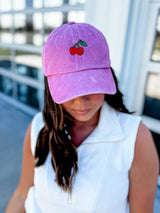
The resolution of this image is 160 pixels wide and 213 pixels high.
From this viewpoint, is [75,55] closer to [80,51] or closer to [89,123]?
[80,51]

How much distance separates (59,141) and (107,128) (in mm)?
213

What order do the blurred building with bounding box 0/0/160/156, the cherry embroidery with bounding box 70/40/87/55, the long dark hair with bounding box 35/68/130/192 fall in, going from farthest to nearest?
the blurred building with bounding box 0/0/160/156 → the long dark hair with bounding box 35/68/130/192 → the cherry embroidery with bounding box 70/40/87/55

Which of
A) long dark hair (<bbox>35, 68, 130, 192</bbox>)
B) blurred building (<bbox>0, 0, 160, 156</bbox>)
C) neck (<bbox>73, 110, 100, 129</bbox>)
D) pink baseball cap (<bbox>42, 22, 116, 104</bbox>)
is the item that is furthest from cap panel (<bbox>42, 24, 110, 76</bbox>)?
blurred building (<bbox>0, 0, 160, 156</bbox>)

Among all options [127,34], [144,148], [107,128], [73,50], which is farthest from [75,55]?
[127,34]

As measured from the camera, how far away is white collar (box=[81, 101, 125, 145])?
2.25 ft

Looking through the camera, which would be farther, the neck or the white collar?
the neck

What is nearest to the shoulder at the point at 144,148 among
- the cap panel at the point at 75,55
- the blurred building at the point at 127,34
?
the cap panel at the point at 75,55

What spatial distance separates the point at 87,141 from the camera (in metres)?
0.72

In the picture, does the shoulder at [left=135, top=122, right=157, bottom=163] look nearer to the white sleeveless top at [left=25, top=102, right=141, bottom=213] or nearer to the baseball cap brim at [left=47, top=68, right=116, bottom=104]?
the white sleeveless top at [left=25, top=102, right=141, bottom=213]

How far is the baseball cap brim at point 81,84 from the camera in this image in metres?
0.59

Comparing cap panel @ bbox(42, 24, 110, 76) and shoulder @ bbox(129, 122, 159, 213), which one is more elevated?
cap panel @ bbox(42, 24, 110, 76)

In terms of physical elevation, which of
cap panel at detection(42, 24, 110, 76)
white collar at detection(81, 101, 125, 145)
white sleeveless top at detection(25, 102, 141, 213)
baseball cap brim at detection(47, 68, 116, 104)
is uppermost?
cap panel at detection(42, 24, 110, 76)

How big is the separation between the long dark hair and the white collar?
44 millimetres

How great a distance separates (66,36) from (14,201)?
856mm
